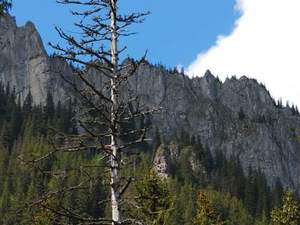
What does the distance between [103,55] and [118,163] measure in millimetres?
2430

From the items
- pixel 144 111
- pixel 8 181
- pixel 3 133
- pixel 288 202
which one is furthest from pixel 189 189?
pixel 144 111

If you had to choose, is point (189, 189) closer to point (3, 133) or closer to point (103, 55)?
point (3, 133)

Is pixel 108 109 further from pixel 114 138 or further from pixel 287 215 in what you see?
pixel 287 215

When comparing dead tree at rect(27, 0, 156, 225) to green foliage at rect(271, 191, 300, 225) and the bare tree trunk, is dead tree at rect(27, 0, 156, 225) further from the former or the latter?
green foliage at rect(271, 191, 300, 225)

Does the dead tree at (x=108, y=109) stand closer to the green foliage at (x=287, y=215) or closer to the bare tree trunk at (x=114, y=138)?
the bare tree trunk at (x=114, y=138)

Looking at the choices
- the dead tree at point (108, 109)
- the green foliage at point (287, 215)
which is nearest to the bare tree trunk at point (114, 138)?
the dead tree at point (108, 109)

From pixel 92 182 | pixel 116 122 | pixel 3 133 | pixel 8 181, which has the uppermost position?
pixel 3 133

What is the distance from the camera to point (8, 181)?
154 metres

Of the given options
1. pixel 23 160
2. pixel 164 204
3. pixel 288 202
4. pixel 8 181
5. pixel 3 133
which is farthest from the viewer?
pixel 3 133

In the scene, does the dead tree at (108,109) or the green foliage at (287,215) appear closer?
the dead tree at (108,109)

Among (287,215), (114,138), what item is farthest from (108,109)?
(287,215)

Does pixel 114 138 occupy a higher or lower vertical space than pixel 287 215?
higher

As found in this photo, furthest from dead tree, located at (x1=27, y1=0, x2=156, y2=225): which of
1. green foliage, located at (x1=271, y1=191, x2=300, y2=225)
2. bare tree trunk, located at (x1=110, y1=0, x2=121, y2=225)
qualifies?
green foliage, located at (x1=271, y1=191, x2=300, y2=225)

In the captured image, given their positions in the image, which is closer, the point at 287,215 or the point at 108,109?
the point at 108,109
